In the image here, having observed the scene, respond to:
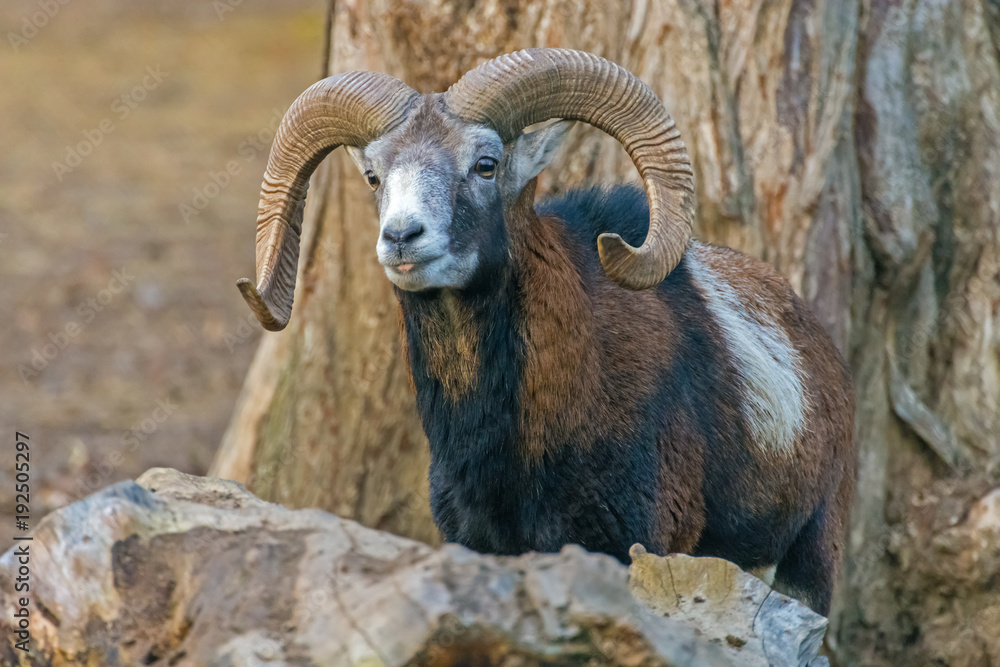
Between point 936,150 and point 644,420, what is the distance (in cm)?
421

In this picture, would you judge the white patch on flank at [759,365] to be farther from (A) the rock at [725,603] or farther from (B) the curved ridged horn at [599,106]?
(A) the rock at [725,603]

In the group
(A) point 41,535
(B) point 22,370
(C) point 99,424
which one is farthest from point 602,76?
(B) point 22,370

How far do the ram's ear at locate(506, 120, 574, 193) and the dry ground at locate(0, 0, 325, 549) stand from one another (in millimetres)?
5663

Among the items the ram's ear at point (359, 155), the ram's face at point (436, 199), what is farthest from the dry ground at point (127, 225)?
the ram's face at point (436, 199)

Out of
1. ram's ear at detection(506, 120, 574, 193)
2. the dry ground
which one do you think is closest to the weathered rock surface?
ram's ear at detection(506, 120, 574, 193)

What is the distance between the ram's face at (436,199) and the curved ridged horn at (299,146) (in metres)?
0.15

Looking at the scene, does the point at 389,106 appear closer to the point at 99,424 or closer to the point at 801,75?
the point at 801,75

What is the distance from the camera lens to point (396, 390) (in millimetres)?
9492

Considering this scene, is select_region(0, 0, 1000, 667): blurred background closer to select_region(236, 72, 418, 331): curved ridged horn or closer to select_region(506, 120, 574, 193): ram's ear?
select_region(506, 120, 574, 193): ram's ear

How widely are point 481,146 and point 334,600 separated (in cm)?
275

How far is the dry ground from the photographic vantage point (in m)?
12.4

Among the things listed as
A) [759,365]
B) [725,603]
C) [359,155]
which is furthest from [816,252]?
[725,603]

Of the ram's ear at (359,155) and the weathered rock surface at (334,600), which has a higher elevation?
the ram's ear at (359,155)

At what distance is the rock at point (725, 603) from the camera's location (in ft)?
15.8
